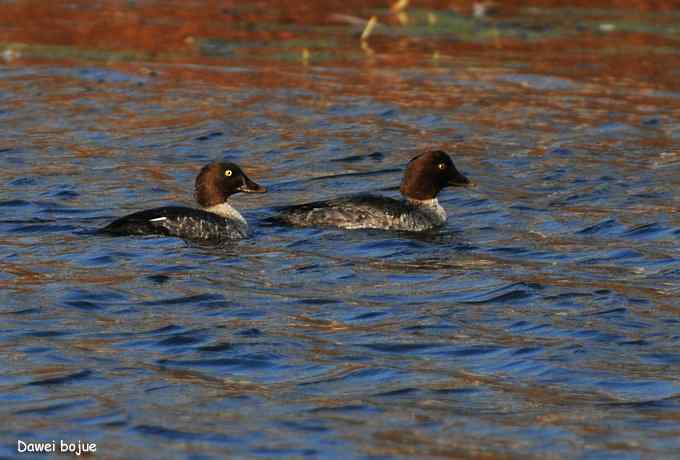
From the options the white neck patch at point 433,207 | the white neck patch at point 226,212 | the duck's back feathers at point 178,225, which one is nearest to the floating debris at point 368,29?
the white neck patch at point 433,207

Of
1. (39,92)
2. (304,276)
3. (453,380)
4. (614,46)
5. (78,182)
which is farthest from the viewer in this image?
(614,46)

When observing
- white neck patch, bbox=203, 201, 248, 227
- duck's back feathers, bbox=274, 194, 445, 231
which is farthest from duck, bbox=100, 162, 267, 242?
duck's back feathers, bbox=274, 194, 445, 231

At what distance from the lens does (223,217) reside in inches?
606

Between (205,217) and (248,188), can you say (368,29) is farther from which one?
(205,217)

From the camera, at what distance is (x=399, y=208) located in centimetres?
1636

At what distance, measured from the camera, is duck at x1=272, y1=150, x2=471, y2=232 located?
51.6 ft

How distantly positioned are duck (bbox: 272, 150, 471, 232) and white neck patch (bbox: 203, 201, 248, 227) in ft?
1.57

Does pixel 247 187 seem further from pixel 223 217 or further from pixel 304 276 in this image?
pixel 304 276

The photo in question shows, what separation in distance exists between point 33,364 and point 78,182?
7588mm

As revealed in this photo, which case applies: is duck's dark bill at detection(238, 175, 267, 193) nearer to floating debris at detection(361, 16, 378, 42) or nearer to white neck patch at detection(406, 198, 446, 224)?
white neck patch at detection(406, 198, 446, 224)

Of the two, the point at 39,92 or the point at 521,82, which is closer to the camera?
the point at 39,92

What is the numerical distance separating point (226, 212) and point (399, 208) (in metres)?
1.82

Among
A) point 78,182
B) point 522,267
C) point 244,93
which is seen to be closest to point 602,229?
point 522,267

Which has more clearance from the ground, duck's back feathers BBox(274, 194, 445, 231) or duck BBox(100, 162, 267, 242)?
duck BBox(100, 162, 267, 242)
